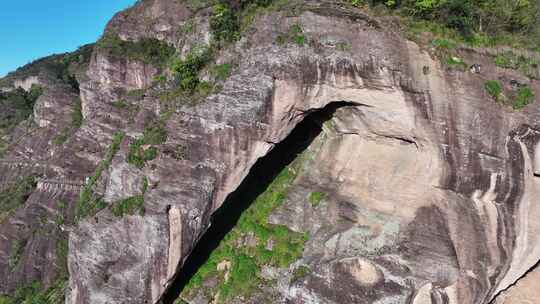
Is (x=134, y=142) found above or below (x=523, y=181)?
above

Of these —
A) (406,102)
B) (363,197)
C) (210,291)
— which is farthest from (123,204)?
(406,102)

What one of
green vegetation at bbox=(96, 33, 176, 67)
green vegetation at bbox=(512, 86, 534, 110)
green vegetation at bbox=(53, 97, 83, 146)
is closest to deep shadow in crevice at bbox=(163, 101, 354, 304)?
green vegetation at bbox=(512, 86, 534, 110)

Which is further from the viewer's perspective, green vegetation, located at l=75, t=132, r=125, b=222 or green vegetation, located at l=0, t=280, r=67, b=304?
green vegetation, located at l=0, t=280, r=67, b=304

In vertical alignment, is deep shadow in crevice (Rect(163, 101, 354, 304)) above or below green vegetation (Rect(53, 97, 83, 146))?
below

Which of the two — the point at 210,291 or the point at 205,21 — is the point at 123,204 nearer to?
the point at 210,291

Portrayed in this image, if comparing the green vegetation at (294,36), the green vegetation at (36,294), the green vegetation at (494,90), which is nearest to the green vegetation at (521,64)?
the green vegetation at (494,90)

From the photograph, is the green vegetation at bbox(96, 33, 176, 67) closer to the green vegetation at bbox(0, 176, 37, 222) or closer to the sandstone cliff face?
the sandstone cliff face

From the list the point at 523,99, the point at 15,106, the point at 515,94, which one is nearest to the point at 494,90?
the point at 515,94

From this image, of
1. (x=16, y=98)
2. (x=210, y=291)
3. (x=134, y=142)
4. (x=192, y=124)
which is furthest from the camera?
(x=16, y=98)
